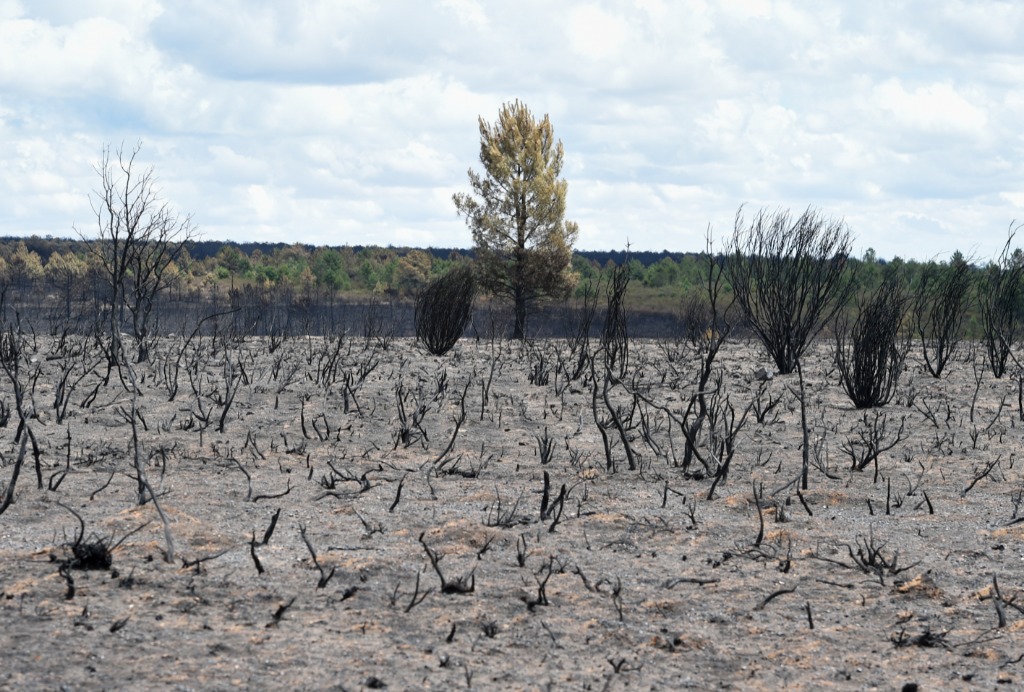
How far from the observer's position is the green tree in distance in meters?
27.8

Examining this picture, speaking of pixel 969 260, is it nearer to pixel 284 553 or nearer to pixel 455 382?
pixel 455 382

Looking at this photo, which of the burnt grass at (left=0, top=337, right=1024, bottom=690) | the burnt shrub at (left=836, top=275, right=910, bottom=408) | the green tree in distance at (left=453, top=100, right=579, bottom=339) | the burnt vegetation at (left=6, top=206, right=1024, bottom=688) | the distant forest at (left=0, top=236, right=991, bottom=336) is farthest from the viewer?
the distant forest at (left=0, top=236, right=991, bottom=336)

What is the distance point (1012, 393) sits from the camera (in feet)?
39.7

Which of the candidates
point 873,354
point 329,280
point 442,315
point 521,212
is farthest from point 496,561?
point 329,280

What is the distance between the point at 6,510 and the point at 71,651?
245 centimetres

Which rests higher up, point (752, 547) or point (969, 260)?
point (969, 260)

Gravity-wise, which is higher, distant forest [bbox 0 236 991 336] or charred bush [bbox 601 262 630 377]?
distant forest [bbox 0 236 991 336]

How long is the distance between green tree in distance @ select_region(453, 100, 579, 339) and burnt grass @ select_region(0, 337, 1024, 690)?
61.7ft

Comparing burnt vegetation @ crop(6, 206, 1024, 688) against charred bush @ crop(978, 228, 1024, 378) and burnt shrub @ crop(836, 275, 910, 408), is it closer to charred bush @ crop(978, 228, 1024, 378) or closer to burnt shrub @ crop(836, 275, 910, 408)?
Result: burnt shrub @ crop(836, 275, 910, 408)

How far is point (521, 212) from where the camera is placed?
1100 inches

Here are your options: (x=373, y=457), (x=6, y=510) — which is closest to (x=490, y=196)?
(x=373, y=457)

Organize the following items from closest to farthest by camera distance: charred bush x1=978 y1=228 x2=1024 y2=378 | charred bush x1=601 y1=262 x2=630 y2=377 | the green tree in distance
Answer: charred bush x1=601 y1=262 x2=630 y2=377 → charred bush x1=978 y1=228 x2=1024 y2=378 → the green tree in distance

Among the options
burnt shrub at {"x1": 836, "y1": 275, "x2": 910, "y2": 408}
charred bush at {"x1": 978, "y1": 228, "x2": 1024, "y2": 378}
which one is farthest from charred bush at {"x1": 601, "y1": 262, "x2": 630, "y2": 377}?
charred bush at {"x1": 978, "y1": 228, "x2": 1024, "y2": 378}

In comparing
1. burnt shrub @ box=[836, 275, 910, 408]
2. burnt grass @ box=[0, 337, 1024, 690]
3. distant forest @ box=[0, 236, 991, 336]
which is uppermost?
distant forest @ box=[0, 236, 991, 336]
